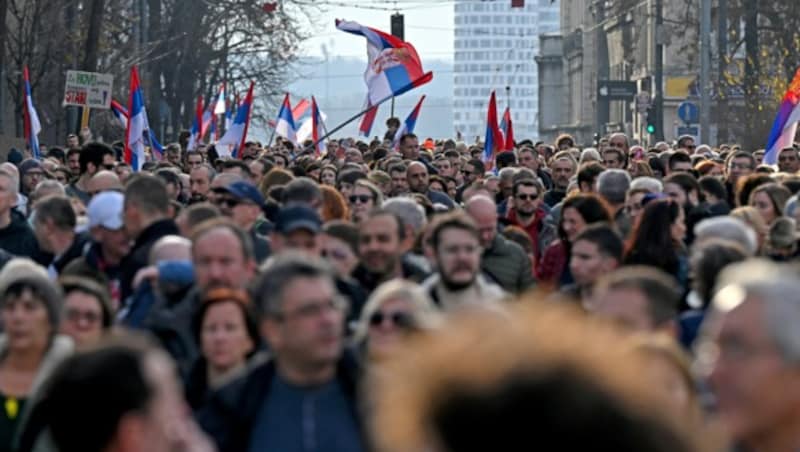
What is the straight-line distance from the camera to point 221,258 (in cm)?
841

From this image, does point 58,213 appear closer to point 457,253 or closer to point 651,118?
point 457,253

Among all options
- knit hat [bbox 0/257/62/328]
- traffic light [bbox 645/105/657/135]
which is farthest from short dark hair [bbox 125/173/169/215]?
traffic light [bbox 645/105/657/135]

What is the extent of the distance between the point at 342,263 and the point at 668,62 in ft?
252

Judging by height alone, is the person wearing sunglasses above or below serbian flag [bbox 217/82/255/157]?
below

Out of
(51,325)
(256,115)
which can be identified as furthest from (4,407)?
(256,115)

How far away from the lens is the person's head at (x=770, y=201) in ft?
41.3

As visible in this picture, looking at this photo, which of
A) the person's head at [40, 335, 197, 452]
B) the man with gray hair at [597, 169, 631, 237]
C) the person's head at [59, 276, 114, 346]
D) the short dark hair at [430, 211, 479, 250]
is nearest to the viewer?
the person's head at [40, 335, 197, 452]

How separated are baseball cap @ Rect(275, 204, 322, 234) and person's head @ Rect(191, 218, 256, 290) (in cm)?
92

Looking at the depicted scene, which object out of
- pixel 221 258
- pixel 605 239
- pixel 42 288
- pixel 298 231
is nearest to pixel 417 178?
pixel 298 231

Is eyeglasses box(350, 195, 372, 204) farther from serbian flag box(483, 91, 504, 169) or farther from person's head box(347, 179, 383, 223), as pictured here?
serbian flag box(483, 91, 504, 169)

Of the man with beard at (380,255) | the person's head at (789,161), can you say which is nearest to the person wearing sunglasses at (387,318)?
the man with beard at (380,255)

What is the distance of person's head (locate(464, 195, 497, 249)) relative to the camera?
11.8 metres

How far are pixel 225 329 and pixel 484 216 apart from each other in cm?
492

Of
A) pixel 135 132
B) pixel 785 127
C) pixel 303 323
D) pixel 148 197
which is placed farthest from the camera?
pixel 135 132
